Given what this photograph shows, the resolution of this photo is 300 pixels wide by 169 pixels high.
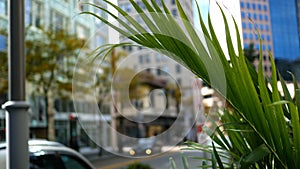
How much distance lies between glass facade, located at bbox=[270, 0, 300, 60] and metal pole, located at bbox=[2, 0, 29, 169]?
102 centimetres

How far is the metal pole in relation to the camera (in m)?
0.70

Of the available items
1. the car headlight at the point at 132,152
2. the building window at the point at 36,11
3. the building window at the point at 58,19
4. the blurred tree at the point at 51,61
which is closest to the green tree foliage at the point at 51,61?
the blurred tree at the point at 51,61

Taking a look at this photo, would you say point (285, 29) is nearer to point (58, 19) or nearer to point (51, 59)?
point (58, 19)

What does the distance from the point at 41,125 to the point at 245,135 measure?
9853 mm

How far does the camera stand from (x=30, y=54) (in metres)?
7.55

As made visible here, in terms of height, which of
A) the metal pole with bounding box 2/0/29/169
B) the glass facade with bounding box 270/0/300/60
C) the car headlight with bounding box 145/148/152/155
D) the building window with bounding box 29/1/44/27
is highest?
the building window with bounding box 29/1/44/27

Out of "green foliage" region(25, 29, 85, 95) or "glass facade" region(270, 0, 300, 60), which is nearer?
"glass facade" region(270, 0, 300, 60)

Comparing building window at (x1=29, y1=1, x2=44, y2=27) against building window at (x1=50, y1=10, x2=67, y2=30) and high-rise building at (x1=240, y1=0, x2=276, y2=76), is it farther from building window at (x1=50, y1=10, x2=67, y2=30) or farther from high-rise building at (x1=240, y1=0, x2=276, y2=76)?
high-rise building at (x1=240, y1=0, x2=276, y2=76)

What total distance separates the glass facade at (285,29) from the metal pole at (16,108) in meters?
1.02

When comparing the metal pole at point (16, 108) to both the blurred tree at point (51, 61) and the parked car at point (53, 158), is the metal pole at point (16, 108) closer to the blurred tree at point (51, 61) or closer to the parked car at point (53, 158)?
the parked car at point (53, 158)

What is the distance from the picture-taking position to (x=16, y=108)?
2.30 ft

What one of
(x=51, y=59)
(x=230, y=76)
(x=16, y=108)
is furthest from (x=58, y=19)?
(x=230, y=76)

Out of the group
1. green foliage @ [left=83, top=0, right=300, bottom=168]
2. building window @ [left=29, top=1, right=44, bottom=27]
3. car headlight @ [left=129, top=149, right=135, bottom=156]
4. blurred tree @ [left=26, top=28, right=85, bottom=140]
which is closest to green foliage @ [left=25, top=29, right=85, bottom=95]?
blurred tree @ [left=26, top=28, right=85, bottom=140]

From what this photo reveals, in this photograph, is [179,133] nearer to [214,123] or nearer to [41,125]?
[214,123]
